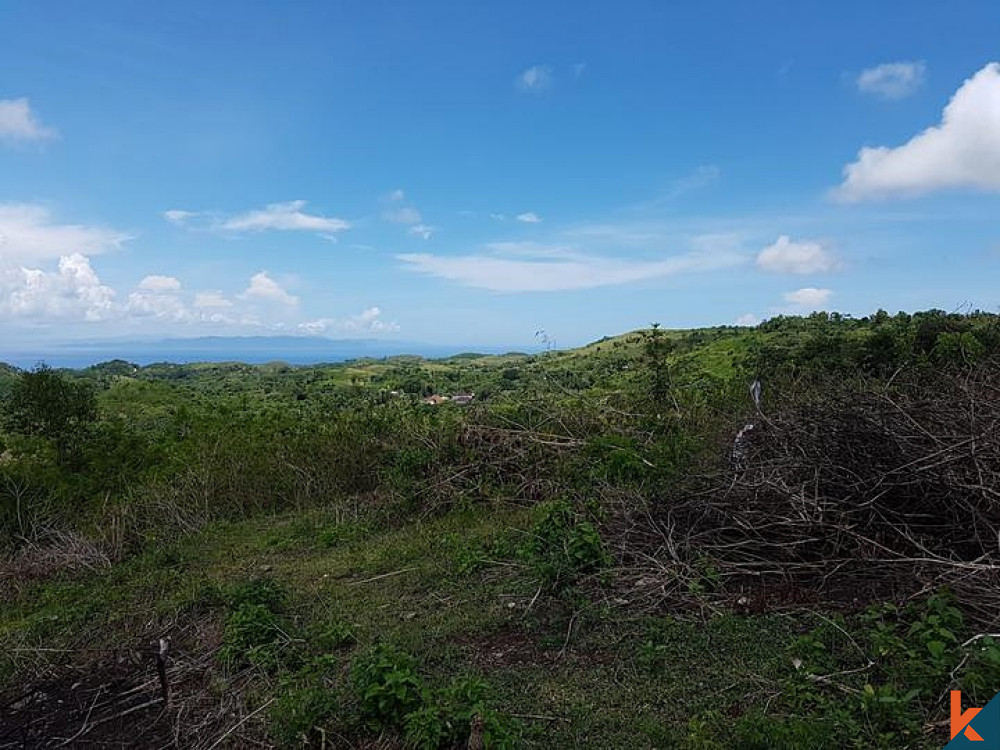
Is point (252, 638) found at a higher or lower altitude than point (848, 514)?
lower

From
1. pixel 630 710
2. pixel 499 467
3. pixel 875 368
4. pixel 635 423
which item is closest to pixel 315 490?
pixel 499 467

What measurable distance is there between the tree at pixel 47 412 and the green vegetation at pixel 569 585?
72 cm

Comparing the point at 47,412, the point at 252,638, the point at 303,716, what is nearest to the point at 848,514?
the point at 303,716

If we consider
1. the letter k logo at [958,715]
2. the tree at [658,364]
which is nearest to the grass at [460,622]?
the letter k logo at [958,715]

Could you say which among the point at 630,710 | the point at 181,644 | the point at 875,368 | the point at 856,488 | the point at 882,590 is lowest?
the point at 181,644

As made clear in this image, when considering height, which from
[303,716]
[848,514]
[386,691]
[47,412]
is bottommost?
[303,716]

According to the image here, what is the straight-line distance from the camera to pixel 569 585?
4.51m

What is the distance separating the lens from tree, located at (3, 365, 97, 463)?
986 centimetres

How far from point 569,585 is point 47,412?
9145 millimetres

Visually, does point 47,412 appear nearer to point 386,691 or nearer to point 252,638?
point 252,638

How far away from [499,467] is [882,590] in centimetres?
527

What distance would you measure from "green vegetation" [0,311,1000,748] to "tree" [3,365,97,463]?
72 cm

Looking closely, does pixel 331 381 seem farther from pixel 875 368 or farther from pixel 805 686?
pixel 805 686

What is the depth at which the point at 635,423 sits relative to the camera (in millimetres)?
9156
